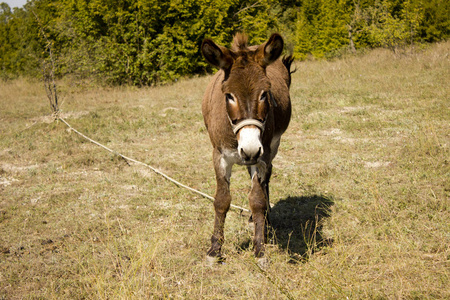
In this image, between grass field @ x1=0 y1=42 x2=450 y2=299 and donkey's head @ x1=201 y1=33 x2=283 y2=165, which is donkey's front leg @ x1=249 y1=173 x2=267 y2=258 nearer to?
grass field @ x1=0 y1=42 x2=450 y2=299

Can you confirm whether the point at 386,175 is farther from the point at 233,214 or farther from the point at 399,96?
→ the point at 399,96

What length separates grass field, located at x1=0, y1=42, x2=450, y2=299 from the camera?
2768 mm

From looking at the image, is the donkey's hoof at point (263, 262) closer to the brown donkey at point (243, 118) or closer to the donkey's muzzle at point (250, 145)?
the brown donkey at point (243, 118)

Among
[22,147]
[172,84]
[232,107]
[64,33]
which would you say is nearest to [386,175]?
[232,107]

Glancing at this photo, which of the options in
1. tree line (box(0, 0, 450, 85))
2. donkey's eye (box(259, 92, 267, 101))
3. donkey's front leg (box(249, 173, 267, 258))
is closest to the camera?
donkey's eye (box(259, 92, 267, 101))

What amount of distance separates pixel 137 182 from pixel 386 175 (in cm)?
396

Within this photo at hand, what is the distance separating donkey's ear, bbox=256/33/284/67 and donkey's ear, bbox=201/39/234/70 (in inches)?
10.4

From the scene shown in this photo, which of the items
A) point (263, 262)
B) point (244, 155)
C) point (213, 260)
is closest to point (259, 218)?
point (263, 262)

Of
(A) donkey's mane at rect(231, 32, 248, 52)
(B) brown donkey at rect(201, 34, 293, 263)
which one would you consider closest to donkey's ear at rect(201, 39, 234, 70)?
(B) brown donkey at rect(201, 34, 293, 263)


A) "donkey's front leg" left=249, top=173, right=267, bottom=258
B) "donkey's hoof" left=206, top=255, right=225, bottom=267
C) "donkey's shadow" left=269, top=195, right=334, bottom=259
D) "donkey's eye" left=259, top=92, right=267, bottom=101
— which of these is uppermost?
"donkey's eye" left=259, top=92, right=267, bottom=101

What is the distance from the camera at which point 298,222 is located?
435 centimetres

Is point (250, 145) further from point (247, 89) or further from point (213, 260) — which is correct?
point (213, 260)

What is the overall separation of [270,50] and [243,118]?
2.33 feet

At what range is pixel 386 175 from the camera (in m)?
5.27
